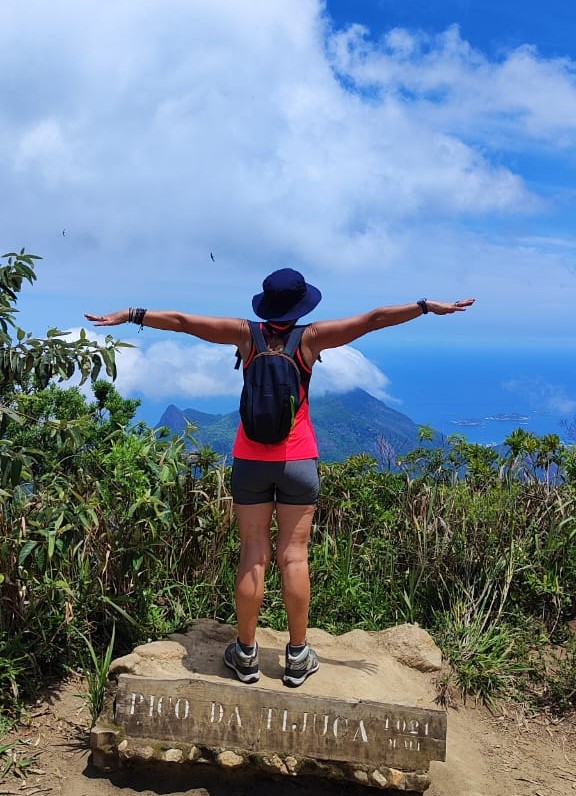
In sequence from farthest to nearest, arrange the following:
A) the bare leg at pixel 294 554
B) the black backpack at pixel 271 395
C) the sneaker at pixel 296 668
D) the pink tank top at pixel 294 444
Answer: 1. the sneaker at pixel 296 668
2. the bare leg at pixel 294 554
3. the pink tank top at pixel 294 444
4. the black backpack at pixel 271 395

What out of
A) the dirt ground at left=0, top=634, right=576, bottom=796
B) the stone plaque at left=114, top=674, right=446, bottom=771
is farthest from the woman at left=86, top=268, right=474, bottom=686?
the dirt ground at left=0, top=634, right=576, bottom=796

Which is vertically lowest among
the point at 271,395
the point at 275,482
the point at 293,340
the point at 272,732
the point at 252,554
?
the point at 272,732

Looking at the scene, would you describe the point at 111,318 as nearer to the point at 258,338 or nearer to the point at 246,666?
the point at 258,338

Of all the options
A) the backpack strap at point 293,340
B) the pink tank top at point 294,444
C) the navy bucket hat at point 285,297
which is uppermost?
the navy bucket hat at point 285,297

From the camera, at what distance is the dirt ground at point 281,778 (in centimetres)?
403

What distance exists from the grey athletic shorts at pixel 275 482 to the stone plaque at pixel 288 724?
38.7 inches

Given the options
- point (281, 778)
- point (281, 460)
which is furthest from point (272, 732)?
point (281, 460)

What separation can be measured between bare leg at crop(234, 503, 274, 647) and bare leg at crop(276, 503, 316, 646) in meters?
0.09

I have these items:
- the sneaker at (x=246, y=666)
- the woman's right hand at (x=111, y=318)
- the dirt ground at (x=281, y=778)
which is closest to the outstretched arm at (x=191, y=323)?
the woman's right hand at (x=111, y=318)

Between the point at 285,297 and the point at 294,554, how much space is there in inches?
54.0

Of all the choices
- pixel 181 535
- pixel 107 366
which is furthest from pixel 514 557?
pixel 107 366

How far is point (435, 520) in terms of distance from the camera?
593cm

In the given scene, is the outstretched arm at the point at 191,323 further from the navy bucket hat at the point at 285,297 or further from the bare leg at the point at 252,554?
the bare leg at the point at 252,554

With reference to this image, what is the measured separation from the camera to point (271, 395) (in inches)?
156
